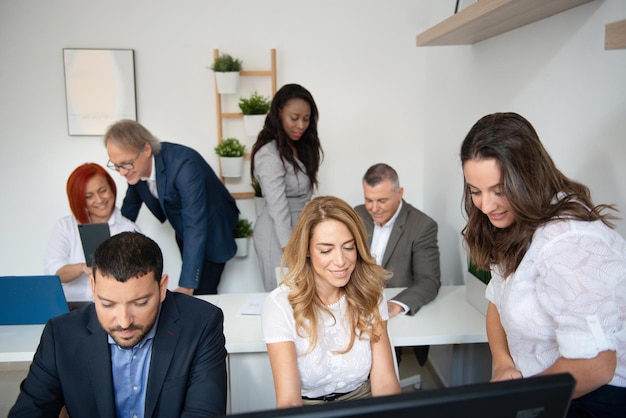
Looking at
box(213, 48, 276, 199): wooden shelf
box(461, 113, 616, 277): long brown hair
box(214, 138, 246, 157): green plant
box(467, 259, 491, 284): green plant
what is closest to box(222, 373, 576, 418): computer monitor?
box(461, 113, 616, 277): long brown hair

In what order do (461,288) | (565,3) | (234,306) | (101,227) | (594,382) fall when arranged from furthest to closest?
(461,288)
(234,306)
(101,227)
(565,3)
(594,382)

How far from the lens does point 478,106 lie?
2.78 meters

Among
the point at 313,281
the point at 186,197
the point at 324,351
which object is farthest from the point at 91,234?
the point at 324,351

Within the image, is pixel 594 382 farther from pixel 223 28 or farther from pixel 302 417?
pixel 223 28

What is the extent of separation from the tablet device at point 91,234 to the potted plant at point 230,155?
1.44 meters

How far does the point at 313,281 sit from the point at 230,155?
195 cm

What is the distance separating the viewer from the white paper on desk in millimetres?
2311

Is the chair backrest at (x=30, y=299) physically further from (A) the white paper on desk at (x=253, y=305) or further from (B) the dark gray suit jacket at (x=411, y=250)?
(B) the dark gray suit jacket at (x=411, y=250)

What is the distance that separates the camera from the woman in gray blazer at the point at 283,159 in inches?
111

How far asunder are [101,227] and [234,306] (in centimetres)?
66

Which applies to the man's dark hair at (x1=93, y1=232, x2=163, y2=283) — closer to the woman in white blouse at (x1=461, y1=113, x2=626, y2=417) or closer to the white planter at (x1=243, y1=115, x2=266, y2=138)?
the woman in white blouse at (x1=461, y1=113, x2=626, y2=417)

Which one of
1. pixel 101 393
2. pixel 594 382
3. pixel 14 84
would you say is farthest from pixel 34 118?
pixel 594 382

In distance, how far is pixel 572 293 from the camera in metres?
1.12

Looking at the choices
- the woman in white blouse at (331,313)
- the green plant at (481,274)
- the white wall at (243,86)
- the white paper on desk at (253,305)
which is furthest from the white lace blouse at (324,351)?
the white wall at (243,86)
